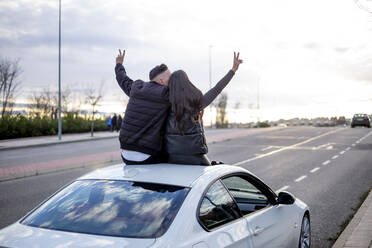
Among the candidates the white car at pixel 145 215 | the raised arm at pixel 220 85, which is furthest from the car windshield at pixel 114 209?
the raised arm at pixel 220 85

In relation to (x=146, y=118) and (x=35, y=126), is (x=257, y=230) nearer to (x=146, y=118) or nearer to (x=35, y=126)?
(x=146, y=118)

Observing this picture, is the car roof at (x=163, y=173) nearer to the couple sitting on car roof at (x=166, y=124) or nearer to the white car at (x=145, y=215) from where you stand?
the white car at (x=145, y=215)

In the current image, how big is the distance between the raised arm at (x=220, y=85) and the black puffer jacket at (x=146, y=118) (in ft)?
1.42

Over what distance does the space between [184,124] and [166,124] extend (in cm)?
25

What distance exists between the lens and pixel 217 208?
143 inches

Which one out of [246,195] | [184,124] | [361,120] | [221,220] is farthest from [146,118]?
[361,120]

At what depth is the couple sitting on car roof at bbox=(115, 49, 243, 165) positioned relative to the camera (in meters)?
4.19

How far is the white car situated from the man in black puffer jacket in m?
0.36

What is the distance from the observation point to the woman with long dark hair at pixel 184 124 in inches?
164

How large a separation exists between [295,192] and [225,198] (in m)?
7.36

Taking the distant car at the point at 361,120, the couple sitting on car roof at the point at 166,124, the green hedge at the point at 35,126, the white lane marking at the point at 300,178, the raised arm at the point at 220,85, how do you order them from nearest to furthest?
the couple sitting on car roof at the point at 166,124
the raised arm at the point at 220,85
the white lane marking at the point at 300,178
the green hedge at the point at 35,126
the distant car at the point at 361,120

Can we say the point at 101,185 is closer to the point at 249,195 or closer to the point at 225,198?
the point at 225,198

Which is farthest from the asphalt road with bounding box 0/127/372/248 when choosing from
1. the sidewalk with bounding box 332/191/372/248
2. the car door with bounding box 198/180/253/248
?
the car door with bounding box 198/180/253/248

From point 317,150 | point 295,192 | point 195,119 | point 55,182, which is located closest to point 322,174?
point 295,192
